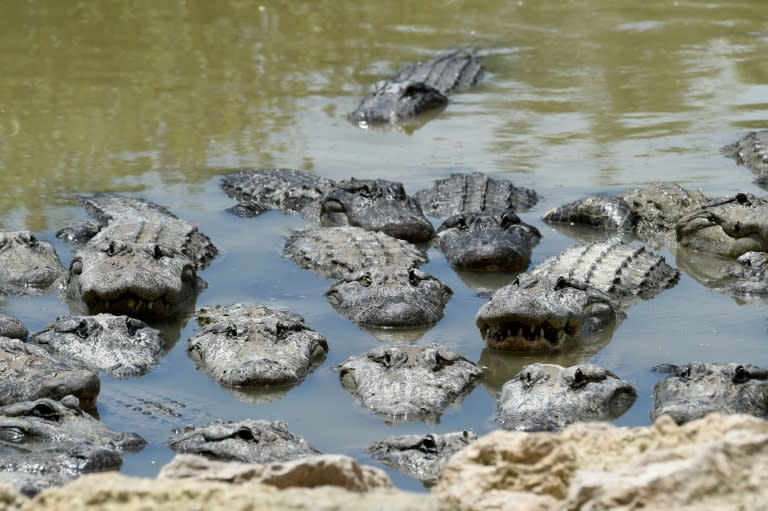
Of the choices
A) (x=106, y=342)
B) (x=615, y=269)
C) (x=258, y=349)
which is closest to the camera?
(x=258, y=349)

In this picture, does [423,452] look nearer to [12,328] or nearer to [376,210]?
[12,328]

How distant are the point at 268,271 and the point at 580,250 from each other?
9.00ft

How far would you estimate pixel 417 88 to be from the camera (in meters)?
18.2

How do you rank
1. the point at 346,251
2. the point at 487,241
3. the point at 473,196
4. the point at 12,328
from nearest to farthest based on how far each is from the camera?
the point at 12,328 → the point at 346,251 → the point at 487,241 → the point at 473,196

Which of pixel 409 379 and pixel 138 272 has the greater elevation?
pixel 409 379

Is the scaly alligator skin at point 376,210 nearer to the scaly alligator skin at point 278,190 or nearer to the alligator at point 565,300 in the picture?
the scaly alligator skin at point 278,190

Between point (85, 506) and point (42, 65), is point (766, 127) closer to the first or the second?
point (42, 65)

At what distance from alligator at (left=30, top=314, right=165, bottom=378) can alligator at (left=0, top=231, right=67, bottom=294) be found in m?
1.57

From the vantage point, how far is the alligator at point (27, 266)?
11.1m

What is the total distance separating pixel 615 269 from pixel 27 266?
4991mm

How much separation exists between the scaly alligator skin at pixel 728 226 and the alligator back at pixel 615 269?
0.90 m

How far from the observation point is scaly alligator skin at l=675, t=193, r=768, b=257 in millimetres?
12008

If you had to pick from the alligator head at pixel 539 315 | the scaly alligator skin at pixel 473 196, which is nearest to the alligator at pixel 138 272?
the alligator head at pixel 539 315

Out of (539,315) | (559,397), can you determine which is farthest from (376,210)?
(559,397)
